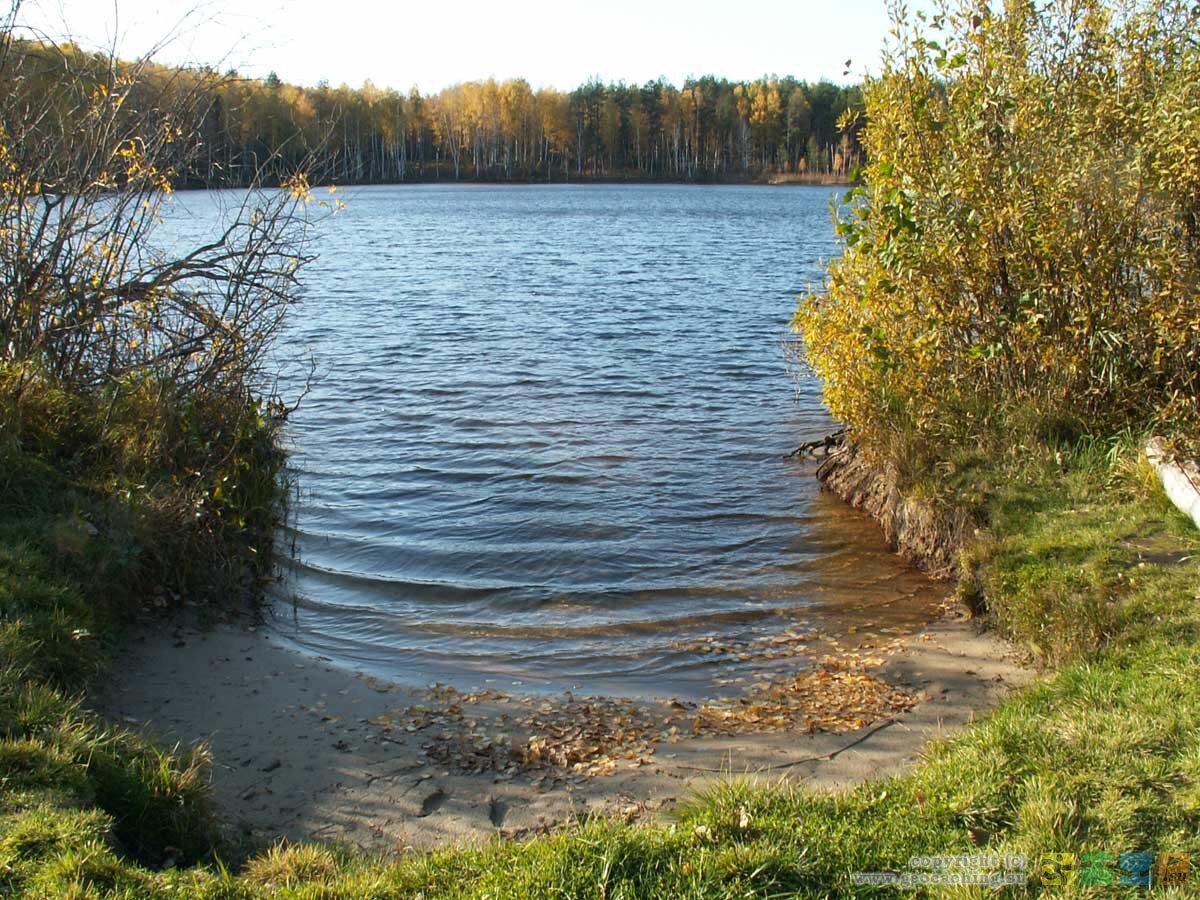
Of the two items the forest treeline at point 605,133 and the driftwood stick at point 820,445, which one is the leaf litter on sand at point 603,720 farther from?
the forest treeline at point 605,133

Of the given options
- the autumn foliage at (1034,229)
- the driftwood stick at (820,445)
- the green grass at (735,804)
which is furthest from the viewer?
the driftwood stick at (820,445)

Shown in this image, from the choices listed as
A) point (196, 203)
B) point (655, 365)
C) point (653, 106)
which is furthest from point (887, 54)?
point (653, 106)

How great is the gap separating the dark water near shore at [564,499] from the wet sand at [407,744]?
2.29 feet

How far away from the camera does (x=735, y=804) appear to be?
14.5 ft

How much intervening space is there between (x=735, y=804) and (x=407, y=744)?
2471 mm

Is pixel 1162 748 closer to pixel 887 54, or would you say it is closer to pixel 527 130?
pixel 887 54

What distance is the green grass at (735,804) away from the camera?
3.85 meters

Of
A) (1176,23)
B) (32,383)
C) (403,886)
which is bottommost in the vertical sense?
(403,886)

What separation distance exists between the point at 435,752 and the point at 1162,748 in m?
3.89

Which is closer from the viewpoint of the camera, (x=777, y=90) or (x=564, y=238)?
(x=564, y=238)

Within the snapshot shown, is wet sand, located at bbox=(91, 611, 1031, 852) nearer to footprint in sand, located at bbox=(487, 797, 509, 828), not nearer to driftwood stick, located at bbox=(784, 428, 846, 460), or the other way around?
footprint in sand, located at bbox=(487, 797, 509, 828)

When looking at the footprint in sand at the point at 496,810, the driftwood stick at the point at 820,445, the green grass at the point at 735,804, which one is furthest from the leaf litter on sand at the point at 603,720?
the driftwood stick at the point at 820,445

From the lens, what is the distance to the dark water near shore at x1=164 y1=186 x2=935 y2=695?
8.12m

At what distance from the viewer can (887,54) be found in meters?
9.27
